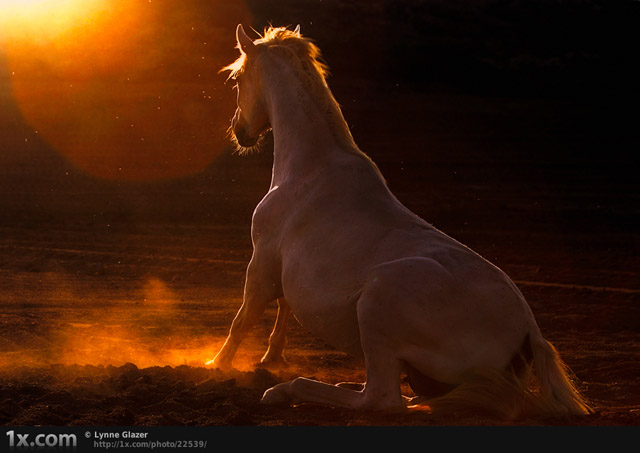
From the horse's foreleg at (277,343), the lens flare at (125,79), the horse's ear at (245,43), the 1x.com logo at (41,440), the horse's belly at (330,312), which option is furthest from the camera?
the lens flare at (125,79)

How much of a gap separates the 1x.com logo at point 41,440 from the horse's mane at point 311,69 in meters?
3.13

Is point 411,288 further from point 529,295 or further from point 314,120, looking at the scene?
point 529,295

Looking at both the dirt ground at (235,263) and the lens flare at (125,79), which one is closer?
the dirt ground at (235,263)

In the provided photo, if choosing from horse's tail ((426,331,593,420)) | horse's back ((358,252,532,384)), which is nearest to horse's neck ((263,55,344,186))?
horse's back ((358,252,532,384))

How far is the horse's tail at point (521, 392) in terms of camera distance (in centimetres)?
458

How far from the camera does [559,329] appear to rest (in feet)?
29.1

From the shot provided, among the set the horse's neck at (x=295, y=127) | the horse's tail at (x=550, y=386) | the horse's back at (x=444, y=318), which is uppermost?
the horse's neck at (x=295, y=127)

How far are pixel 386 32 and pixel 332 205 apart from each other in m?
38.0

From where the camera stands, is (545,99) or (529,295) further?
(545,99)

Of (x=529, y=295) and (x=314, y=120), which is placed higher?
(x=314, y=120)

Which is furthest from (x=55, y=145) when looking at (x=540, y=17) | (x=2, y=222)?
(x=540, y=17)

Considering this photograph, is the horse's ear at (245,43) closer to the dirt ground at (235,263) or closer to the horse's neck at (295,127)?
the horse's neck at (295,127)

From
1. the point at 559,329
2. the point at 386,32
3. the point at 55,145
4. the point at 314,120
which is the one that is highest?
the point at 386,32

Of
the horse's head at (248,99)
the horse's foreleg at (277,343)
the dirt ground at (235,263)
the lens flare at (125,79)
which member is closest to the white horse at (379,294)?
the dirt ground at (235,263)
